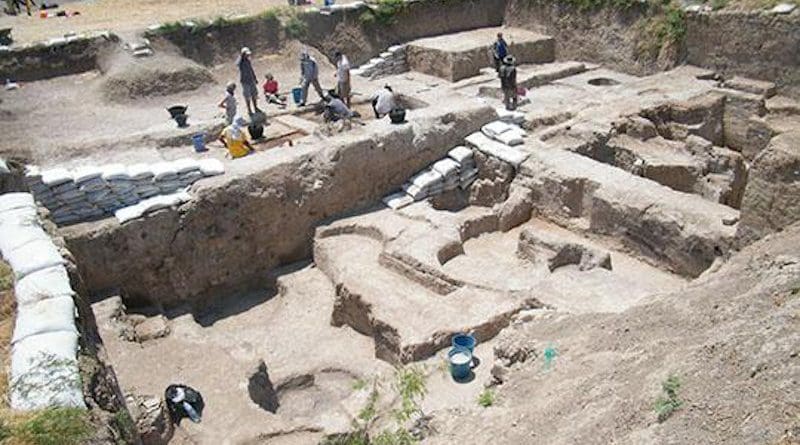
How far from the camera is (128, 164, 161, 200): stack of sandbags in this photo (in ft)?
33.9

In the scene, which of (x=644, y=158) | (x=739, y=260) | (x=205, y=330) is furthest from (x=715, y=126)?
(x=205, y=330)

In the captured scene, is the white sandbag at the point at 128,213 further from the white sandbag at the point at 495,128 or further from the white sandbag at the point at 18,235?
the white sandbag at the point at 495,128

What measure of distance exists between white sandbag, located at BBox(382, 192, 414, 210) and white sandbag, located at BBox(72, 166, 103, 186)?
477cm

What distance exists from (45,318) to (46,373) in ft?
2.44

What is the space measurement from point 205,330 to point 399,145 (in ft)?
15.6

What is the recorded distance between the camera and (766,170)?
8391 mm

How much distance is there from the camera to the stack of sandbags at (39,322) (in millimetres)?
4520

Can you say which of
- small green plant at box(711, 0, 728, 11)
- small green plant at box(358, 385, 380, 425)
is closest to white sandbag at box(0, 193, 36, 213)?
small green plant at box(358, 385, 380, 425)

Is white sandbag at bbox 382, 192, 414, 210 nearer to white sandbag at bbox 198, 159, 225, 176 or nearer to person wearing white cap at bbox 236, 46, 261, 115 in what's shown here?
white sandbag at bbox 198, 159, 225, 176

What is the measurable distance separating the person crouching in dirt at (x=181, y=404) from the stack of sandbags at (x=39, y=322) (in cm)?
207

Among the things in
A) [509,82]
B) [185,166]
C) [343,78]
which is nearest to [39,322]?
[185,166]

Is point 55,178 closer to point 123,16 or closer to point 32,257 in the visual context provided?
point 32,257

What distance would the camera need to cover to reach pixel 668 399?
4.78 metres

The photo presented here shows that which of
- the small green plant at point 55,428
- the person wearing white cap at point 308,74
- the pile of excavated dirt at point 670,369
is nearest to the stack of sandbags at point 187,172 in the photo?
the person wearing white cap at point 308,74
